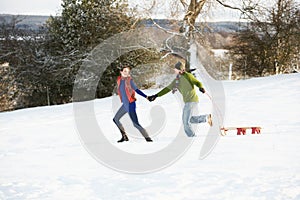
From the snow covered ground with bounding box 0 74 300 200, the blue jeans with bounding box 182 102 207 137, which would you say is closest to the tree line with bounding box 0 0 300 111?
the snow covered ground with bounding box 0 74 300 200

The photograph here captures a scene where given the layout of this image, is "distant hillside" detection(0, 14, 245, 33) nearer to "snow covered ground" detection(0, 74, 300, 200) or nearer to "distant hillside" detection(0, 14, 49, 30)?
"distant hillside" detection(0, 14, 49, 30)

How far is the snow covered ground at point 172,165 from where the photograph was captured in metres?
4.45

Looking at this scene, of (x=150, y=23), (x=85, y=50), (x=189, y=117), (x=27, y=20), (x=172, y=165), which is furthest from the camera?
(x=27, y=20)

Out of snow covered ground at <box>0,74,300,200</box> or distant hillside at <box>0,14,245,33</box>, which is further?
distant hillside at <box>0,14,245,33</box>

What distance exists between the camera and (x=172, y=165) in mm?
5398

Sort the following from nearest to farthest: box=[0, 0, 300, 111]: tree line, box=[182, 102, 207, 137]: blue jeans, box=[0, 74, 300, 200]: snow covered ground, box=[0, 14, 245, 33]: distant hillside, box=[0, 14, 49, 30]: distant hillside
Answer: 1. box=[0, 74, 300, 200]: snow covered ground
2. box=[182, 102, 207, 137]: blue jeans
3. box=[0, 14, 245, 33]: distant hillside
4. box=[0, 0, 300, 111]: tree line
5. box=[0, 14, 49, 30]: distant hillside

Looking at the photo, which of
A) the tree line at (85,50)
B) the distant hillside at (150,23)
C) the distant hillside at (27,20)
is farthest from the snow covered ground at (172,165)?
the distant hillside at (27,20)

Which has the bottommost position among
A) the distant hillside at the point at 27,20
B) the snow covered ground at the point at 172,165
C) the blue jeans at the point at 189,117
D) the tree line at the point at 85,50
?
the snow covered ground at the point at 172,165

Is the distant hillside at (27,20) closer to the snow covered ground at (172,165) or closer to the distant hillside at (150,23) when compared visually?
the distant hillside at (150,23)

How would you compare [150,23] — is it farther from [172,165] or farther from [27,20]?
[27,20]

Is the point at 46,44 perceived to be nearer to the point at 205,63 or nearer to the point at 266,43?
the point at 205,63

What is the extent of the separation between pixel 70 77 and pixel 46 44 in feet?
9.45

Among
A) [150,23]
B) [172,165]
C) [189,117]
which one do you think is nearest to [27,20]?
[150,23]

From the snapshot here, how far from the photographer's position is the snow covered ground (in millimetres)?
4445
